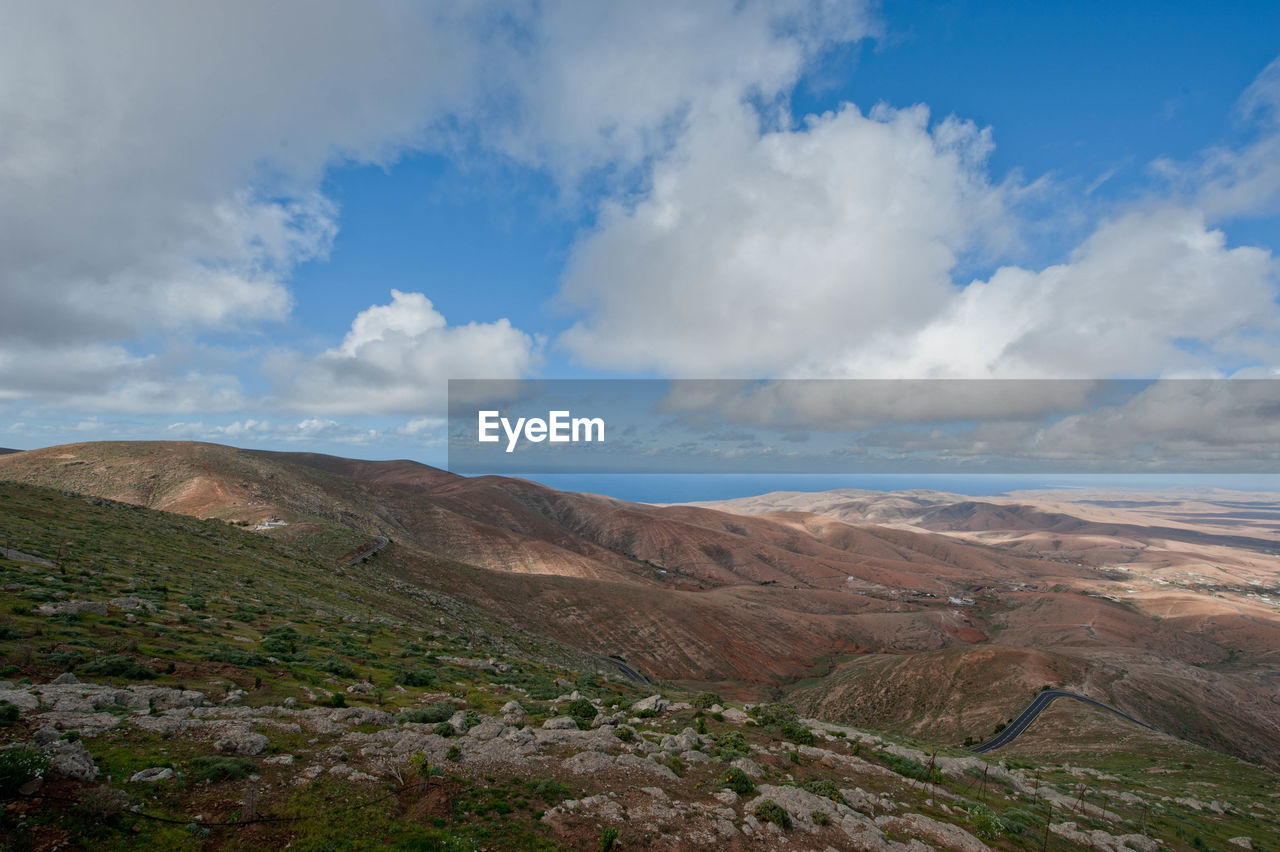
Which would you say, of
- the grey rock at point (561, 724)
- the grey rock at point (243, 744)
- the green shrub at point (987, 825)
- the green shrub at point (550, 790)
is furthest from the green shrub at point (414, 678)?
the green shrub at point (987, 825)

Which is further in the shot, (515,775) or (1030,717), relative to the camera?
(1030,717)

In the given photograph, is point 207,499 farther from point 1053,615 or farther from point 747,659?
point 1053,615

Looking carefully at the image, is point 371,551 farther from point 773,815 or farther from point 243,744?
point 773,815

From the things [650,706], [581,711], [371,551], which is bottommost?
[650,706]

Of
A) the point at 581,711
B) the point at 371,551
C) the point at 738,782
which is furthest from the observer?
the point at 371,551

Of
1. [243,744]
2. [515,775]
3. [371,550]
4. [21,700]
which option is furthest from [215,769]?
[371,550]

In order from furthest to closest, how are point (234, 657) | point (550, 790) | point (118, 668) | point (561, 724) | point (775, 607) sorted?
point (775, 607), point (561, 724), point (234, 657), point (118, 668), point (550, 790)

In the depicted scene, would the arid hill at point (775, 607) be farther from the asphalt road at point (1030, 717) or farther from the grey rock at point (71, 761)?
the grey rock at point (71, 761)
